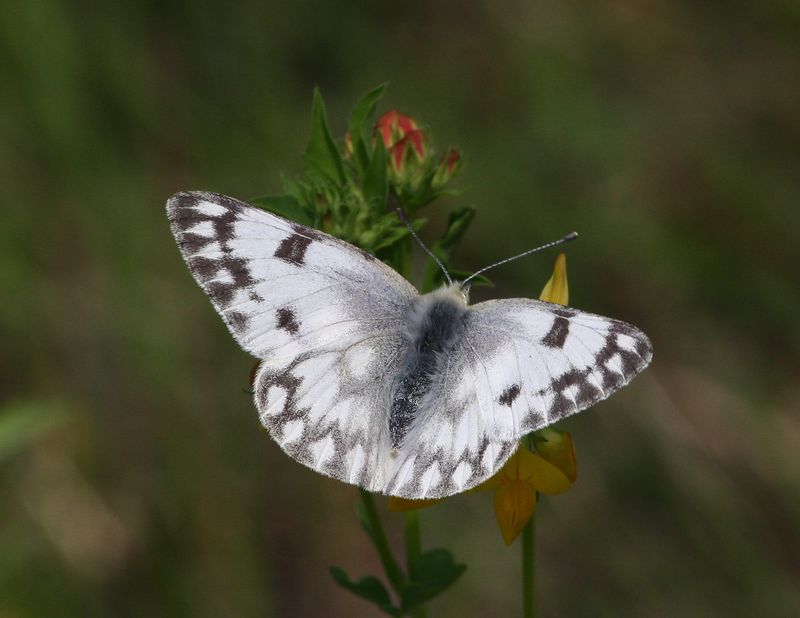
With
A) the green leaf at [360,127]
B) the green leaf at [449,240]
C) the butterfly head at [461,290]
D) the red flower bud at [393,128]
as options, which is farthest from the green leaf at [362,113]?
the butterfly head at [461,290]

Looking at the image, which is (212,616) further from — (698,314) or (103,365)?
(698,314)

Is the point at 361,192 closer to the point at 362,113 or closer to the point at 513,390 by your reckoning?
the point at 362,113

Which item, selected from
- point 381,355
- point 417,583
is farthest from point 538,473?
point 381,355

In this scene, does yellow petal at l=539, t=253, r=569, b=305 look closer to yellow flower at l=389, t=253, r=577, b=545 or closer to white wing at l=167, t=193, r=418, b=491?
yellow flower at l=389, t=253, r=577, b=545

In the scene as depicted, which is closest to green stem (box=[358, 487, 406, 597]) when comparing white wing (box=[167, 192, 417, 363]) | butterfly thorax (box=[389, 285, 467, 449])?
butterfly thorax (box=[389, 285, 467, 449])

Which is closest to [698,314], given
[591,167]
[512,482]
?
[591,167]

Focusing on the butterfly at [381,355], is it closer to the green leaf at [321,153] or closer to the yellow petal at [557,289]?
the yellow petal at [557,289]

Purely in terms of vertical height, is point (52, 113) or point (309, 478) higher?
point (52, 113)
